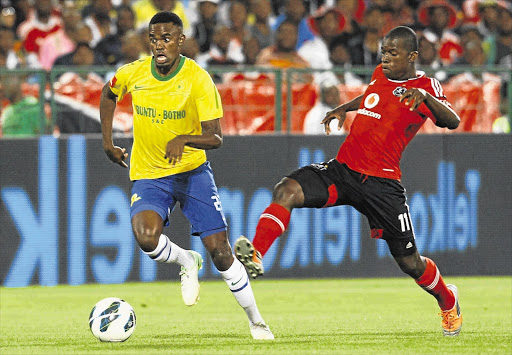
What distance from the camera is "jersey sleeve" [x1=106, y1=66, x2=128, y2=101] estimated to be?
7.99 m

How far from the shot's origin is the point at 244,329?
8.70 meters

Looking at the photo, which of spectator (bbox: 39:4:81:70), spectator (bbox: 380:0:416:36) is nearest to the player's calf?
spectator (bbox: 39:4:81:70)

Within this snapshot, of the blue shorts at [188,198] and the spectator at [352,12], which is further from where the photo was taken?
the spectator at [352,12]

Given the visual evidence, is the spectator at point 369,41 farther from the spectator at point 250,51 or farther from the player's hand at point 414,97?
the player's hand at point 414,97

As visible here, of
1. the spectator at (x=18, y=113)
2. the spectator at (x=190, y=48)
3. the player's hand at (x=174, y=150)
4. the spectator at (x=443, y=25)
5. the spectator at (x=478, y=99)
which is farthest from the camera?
the spectator at (x=443, y=25)

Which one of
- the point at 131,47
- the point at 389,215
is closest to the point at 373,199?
the point at 389,215

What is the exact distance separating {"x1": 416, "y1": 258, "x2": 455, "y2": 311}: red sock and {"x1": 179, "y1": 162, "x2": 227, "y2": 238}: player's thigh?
5.25ft

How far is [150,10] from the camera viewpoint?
600 inches

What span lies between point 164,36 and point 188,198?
4.00ft

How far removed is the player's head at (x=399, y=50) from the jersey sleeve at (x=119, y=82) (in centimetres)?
196

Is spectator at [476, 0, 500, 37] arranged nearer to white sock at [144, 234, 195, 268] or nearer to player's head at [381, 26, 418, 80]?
player's head at [381, 26, 418, 80]

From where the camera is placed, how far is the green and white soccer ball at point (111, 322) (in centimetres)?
768

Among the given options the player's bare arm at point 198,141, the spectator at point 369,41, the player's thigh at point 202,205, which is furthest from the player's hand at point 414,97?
the spectator at point 369,41

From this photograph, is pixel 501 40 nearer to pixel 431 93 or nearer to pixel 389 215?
pixel 431 93
